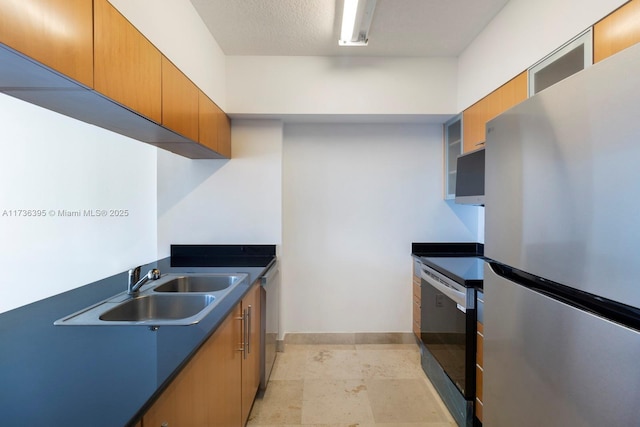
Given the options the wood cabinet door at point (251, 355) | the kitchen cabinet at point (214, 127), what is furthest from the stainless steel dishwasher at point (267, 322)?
the kitchen cabinet at point (214, 127)

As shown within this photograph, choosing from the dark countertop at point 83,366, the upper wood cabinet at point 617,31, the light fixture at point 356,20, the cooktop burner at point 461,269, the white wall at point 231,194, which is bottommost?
the dark countertop at point 83,366

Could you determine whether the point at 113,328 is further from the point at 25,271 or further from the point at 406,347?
the point at 406,347

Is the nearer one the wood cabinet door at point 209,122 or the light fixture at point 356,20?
the light fixture at point 356,20

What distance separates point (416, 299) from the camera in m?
2.86

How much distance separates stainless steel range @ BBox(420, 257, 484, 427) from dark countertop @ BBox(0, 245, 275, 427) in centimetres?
142

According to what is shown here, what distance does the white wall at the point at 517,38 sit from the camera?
136cm

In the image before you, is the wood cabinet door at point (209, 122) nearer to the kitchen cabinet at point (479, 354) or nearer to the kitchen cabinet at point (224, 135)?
the kitchen cabinet at point (224, 135)

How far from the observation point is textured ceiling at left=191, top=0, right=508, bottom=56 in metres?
1.92

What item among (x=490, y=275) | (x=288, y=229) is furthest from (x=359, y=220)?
(x=490, y=275)

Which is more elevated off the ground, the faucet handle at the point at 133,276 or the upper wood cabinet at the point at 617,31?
the upper wood cabinet at the point at 617,31

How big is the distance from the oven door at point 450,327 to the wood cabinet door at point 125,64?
6.60 ft

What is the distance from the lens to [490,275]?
117cm

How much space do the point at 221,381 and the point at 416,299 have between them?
6.75 feet

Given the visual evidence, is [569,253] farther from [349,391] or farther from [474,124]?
[349,391]
